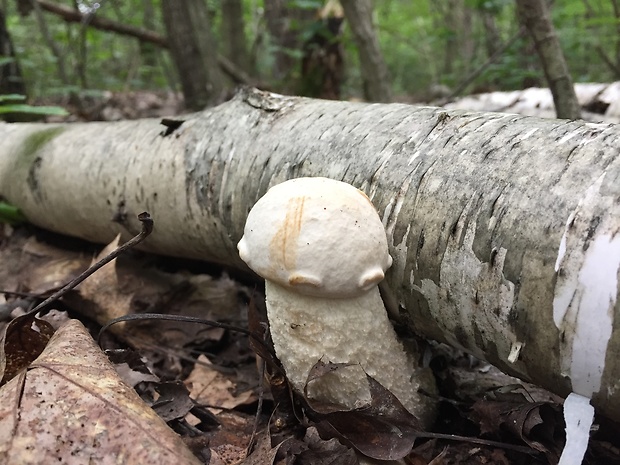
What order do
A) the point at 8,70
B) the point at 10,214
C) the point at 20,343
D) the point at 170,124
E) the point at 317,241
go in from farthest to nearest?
1. the point at 8,70
2. the point at 10,214
3. the point at 170,124
4. the point at 20,343
5. the point at 317,241

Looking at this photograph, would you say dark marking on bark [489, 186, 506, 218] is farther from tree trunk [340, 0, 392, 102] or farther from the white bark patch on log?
tree trunk [340, 0, 392, 102]

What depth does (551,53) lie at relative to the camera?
317 centimetres

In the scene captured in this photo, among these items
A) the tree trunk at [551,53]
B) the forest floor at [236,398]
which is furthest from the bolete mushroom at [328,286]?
the tree trunk at [551,53]

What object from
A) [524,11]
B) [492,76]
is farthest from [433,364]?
[492,76]

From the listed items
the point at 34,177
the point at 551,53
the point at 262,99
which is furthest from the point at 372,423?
the point at 34,177

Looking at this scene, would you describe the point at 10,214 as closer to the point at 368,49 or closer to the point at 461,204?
the point at 461,204

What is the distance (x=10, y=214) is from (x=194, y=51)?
3.01 metres

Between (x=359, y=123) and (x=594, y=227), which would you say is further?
(x=359, y=123)

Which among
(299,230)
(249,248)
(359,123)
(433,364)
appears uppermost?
(359,123)

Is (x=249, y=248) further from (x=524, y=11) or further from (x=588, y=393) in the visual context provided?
(x=524, y=11)

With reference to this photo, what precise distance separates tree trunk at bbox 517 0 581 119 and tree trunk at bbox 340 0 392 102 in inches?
73.5

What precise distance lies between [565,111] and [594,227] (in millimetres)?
2243

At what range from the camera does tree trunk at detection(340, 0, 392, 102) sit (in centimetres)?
475

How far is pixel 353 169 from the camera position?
195cm
